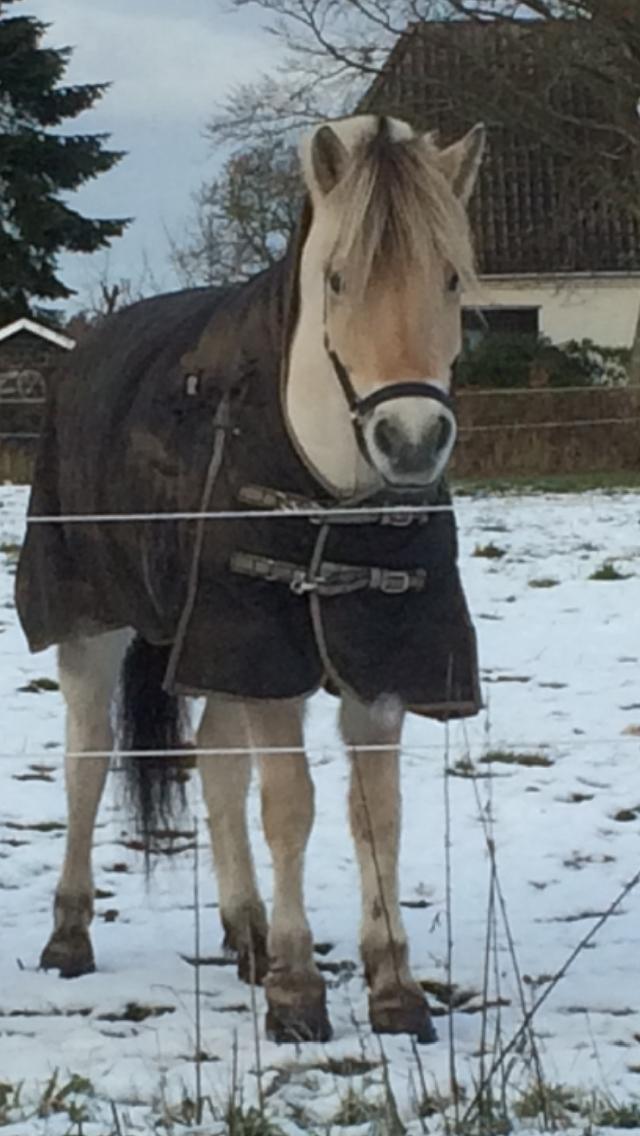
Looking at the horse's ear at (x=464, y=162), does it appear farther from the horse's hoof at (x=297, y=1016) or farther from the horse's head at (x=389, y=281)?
the horse's hoof at (x=297, y=1016)

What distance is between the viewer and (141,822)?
4719 millimetres

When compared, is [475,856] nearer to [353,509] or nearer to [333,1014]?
[333,1014]

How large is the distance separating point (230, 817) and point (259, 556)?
941 mm

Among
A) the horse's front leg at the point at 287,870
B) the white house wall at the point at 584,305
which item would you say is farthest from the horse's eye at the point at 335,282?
the white house wall at the point at 584,305

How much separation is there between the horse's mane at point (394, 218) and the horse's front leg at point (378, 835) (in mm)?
909

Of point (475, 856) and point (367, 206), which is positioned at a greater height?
point (367, 206)

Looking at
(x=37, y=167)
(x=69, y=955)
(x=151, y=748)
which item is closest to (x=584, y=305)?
(x=37, y=167)

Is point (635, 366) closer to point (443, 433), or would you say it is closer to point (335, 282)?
point (335, 282)

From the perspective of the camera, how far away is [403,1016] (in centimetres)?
385

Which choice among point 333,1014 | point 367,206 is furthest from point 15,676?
point 367,206

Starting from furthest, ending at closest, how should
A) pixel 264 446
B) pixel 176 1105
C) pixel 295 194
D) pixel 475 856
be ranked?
1. pixel 295 194
2. pixel 475 856
3. pixel 264 446
4. pixel 176 1105

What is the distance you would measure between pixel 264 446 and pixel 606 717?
126 inches

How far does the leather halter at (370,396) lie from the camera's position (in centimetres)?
345

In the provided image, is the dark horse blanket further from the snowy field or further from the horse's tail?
the horse's tail
